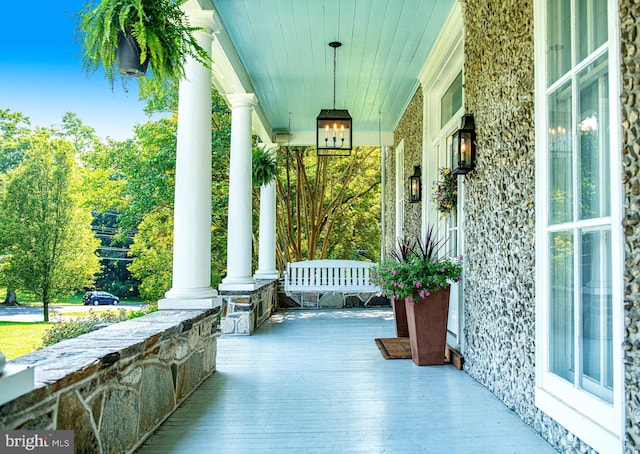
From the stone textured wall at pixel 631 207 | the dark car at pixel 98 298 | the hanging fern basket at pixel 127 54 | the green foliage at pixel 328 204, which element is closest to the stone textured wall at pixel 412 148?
the green foliage at pixel 328 204

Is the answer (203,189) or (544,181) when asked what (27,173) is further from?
(544,181)

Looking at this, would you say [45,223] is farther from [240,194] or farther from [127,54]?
[127,54]

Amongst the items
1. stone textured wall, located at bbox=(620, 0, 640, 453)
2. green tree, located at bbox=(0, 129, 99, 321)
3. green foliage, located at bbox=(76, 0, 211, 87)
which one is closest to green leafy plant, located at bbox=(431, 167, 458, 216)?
stone textured wall, located at bbox=(620, 0, 640, 453)

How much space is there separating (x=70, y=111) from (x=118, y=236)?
157 inches

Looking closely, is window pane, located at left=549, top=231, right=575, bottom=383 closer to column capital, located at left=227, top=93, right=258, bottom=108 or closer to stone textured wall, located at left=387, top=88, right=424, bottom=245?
stone textured wall, located at left=387, top=88, right=424, bottom=245

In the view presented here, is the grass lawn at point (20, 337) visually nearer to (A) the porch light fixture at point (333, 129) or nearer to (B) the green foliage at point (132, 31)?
(A) the porch light fixture at point (333, 129)

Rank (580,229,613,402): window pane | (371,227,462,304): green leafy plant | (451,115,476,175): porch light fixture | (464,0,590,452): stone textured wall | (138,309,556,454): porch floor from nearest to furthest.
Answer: (580,229,613,402): window pane < (138,309,556,454): porch floor < (464,0,590,452): stone textured wall < (451,115,476,175): porch light fixture < (371,227,462,304): green leafy plant

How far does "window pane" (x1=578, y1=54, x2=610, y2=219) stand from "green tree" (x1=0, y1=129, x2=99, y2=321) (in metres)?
12.5

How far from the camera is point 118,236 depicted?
11953 millimetres

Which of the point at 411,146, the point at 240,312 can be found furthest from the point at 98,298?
the point at 411,146

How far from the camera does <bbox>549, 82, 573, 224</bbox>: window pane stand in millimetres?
2221

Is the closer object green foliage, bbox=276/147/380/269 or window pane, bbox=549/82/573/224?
window pane, bbox=549/82/573/224

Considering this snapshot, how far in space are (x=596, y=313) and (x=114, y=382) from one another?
7.09ft

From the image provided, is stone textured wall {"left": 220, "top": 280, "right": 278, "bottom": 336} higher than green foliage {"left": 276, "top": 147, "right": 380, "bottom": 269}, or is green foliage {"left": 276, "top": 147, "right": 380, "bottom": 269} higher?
green foliage {"left": 276, "top": 147, "right": 380, "bottom": 269}
